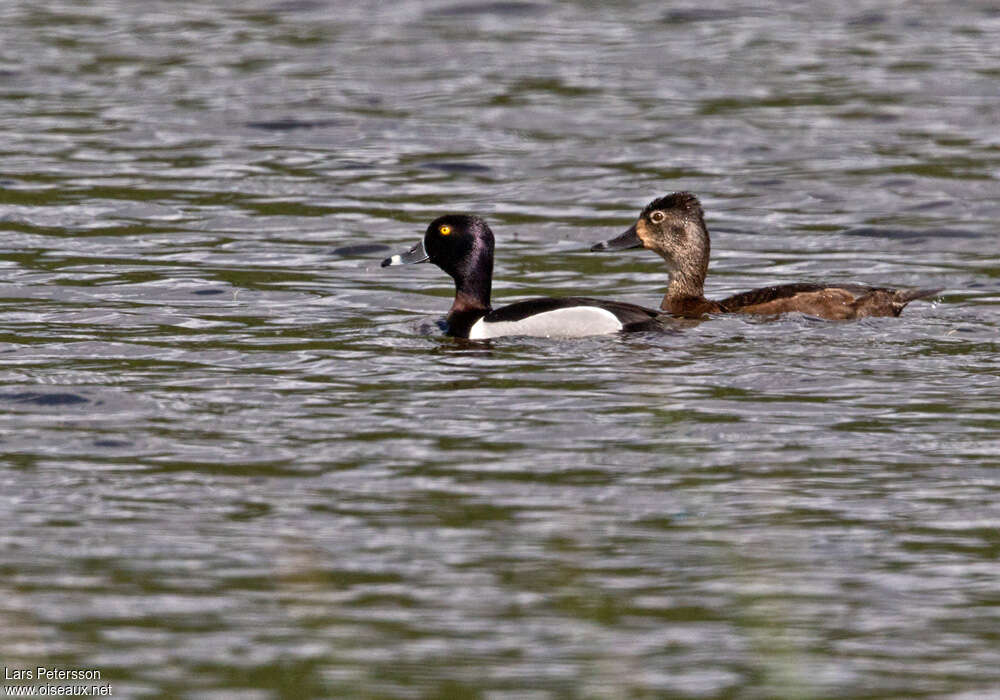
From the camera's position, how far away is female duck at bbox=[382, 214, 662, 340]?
12484 mm

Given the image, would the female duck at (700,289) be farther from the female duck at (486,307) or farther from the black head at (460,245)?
the black head at (460,245)

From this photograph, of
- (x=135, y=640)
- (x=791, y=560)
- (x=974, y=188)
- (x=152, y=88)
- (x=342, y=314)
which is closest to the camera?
(x=135, y=640)

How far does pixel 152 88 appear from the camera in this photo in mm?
23859

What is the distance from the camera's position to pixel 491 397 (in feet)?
34.9

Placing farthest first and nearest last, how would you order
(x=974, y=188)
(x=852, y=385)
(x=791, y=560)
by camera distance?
(x=974, y=188), (x=852, y=385), (x=791, y=560)

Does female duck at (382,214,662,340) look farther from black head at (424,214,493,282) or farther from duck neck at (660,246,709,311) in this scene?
duck neck at (660,246,709,311)

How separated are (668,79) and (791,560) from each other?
17.4 meters

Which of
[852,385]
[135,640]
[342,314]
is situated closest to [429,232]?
[342,314]

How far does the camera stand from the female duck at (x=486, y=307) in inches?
492

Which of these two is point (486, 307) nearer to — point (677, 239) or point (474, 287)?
point (474, 287)

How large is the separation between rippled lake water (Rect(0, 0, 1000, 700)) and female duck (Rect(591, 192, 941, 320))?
0.25 m

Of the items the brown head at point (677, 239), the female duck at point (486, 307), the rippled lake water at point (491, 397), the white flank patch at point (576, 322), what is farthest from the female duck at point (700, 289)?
the white flank patch at point (576, 322)

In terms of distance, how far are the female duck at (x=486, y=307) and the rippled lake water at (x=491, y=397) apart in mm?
162

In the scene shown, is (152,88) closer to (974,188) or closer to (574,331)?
(974,188)
